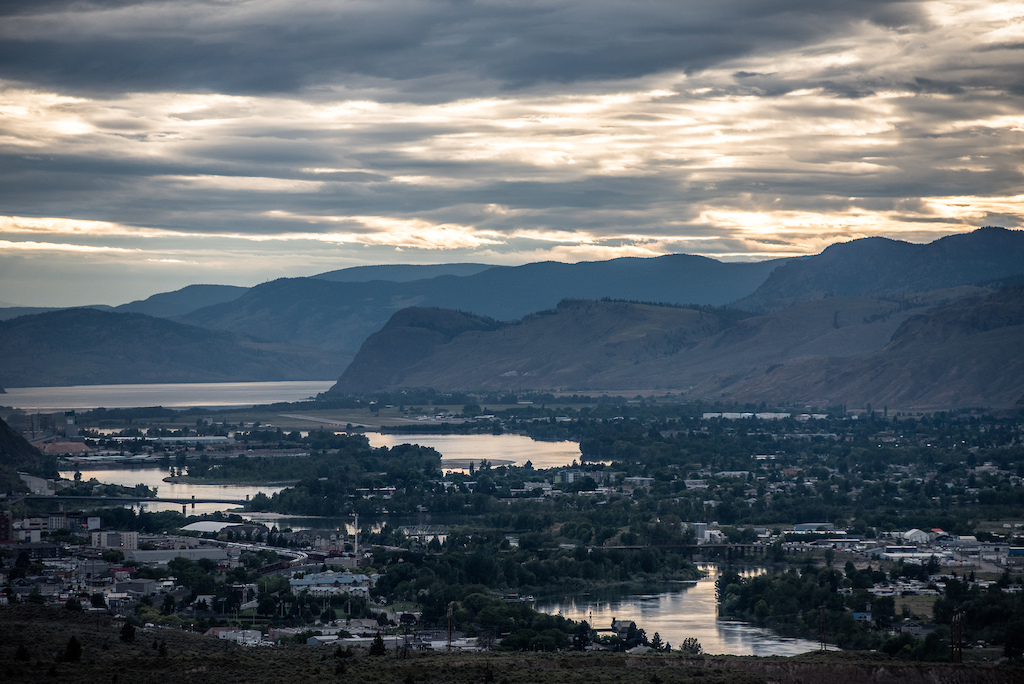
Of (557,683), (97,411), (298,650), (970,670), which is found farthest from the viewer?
(97,411)

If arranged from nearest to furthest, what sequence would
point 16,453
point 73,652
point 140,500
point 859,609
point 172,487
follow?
point 73,652 < point 859,609 < point 140,500 < point 172,487 < point 16,453

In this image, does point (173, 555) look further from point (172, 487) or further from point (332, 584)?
point (172, 487)

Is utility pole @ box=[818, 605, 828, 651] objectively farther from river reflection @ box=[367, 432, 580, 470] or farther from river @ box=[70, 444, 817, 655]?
river reflection @ box=[367, 432, 580, 470]

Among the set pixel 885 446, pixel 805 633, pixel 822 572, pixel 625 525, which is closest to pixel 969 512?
pixel 625 525

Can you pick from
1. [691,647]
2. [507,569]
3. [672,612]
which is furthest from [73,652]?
[507,569]

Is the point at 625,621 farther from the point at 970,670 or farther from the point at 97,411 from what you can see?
the point at 97,411
